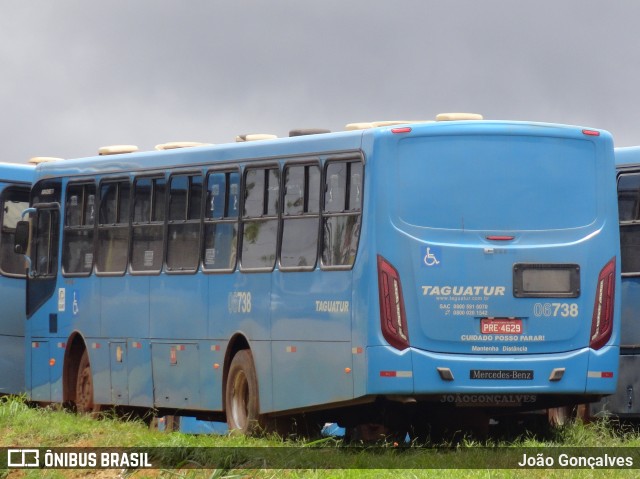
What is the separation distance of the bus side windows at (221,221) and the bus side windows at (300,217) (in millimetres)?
1166

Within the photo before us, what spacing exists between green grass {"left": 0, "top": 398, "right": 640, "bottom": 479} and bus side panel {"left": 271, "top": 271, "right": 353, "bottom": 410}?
51 centimetres

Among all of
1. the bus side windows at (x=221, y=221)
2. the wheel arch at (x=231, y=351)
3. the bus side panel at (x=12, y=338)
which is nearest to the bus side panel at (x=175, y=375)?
the wheel arch at (x=231, y=351)

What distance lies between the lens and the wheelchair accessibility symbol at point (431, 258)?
15469 mm

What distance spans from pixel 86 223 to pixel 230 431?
5.15 meters

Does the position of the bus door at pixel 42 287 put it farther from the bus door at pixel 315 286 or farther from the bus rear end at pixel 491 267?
the bus rear end at pixel 491 267

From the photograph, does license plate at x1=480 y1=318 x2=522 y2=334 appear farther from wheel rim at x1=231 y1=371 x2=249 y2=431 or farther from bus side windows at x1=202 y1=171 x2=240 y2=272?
bus side windows at x1=202 y1=171 x2=240 y2=272

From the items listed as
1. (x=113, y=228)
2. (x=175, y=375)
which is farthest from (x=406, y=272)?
(x=113, y=228)

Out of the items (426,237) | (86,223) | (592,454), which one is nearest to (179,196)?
(86,223)

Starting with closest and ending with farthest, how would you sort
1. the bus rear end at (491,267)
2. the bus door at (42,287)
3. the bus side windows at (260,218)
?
the bus rear end at (491,267) < the bus side windows at (260,218) < the bus door at (42,287)

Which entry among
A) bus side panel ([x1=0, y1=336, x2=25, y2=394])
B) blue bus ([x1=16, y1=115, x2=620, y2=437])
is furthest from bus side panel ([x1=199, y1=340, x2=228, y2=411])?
bus side panel ([x1=0, y1=336, x2=25, y2=394])

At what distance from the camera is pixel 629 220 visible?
61.8 ft

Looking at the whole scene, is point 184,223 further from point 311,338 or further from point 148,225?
point 311,338

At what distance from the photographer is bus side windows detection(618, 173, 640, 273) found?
18.7m

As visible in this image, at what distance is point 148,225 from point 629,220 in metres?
5.75
